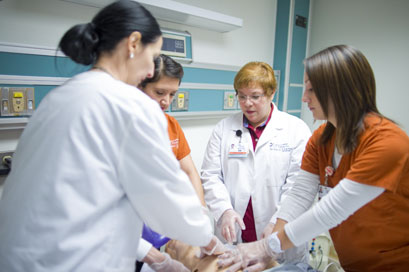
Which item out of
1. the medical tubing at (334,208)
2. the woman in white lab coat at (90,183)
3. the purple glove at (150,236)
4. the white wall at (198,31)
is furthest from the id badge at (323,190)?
the white wall at (198,31)

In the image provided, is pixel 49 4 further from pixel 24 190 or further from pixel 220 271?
pixel 220 271

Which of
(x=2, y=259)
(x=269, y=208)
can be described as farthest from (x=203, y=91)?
(x=2, y=259)

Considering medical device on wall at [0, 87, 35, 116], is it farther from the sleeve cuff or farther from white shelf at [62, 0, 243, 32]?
the sleeve cuff

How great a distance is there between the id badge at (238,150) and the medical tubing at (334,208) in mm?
596

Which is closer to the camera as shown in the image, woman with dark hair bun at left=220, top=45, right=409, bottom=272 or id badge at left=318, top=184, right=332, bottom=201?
woman with dark hair bun at left=220, top=45, right=409, bottom=272

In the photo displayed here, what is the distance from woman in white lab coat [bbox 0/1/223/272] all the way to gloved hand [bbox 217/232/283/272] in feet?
1.40

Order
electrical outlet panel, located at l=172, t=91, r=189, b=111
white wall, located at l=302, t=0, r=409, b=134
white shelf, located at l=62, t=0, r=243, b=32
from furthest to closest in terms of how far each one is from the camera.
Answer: white wall, located at l=302, t=0, r=409, b=134
electrical outlet panel, located at l=172, t=91, r=189, b=111
white shelf, located at l=62, t=0, r=243, b=32

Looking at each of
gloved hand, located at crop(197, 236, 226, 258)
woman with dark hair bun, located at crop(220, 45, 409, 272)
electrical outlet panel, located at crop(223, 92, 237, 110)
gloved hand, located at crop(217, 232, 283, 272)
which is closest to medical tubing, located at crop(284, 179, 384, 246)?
woman with dark hair bun, located at crop(220, 45, 409, 272)

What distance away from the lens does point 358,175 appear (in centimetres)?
85

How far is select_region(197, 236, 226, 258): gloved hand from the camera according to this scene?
1.10m

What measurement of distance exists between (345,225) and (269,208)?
543mm

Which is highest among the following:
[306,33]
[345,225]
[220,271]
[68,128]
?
[306,33]

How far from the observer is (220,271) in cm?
108

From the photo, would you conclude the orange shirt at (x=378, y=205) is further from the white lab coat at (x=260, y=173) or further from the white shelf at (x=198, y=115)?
the white shelf at (x=198, y=115)
